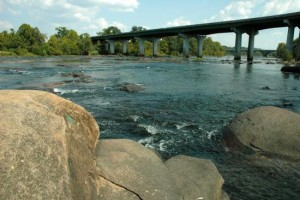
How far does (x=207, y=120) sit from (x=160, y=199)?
963 centimetres

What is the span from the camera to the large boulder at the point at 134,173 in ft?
19.2

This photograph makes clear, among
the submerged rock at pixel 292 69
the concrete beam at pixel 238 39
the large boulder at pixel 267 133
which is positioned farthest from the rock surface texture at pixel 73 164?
the concrete beam at pixel 238 39

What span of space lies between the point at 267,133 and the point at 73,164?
732 cm

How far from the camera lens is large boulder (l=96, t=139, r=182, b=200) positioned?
5840 mm

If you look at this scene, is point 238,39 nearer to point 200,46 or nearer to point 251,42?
point 251,42

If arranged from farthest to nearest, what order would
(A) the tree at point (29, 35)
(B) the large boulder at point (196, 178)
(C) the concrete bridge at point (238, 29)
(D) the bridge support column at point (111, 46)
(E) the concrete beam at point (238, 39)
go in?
(D) the bridge support column at point (111, 46)
(A) the tree at point (29, 35)
(E) the concrete beam at point (238, 39)
(C) the concrete bridge at point (238, 29)
(B) the large boulder at point (196, 178)

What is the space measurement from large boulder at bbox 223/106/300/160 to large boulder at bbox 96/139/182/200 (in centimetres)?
473

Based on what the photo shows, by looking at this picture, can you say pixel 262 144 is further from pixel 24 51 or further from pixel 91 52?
pixel 91 52

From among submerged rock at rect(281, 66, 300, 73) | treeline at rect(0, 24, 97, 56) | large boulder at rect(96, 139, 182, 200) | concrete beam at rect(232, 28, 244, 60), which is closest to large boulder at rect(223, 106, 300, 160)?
large boulder at rect(96, 139, 182, 200)

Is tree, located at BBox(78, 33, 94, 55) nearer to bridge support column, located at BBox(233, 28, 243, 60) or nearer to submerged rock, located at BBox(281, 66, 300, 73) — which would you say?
bridge support column, located at BBox(233, 28, 243, 60)

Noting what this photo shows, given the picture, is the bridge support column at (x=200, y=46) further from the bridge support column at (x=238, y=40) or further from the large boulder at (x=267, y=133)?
the large boulder at (x=267, y=133)

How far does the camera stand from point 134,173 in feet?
20.3

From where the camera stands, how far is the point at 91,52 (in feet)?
451

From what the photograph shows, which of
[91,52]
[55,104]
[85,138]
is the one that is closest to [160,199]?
[85,138]
